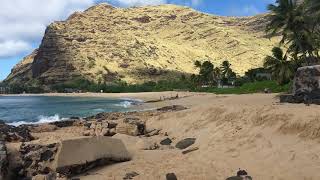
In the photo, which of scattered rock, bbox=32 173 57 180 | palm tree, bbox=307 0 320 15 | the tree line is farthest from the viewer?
the tree line

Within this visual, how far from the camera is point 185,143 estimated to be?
1752 centimetres

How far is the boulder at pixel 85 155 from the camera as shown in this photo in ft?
46.5

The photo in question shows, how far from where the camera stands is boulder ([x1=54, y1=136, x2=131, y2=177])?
1418 centimetres

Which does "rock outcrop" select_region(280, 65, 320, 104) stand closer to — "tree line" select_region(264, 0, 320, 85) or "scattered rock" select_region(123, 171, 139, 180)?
"scattered rock" select_region(123, 171, 139, 180)

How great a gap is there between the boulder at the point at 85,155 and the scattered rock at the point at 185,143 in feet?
8.19

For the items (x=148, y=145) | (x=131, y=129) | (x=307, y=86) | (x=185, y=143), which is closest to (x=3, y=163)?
(x=148, y=145)

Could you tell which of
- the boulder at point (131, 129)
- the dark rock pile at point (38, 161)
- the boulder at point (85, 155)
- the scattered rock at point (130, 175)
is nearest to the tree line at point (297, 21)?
the boulder at point (131, 129)

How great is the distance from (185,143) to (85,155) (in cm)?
438

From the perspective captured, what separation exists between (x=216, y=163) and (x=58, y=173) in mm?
4699

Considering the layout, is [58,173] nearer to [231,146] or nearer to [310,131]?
[231,146]

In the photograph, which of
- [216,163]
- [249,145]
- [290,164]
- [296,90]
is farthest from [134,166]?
[296,90]

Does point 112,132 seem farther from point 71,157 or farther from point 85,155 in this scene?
point 71,157

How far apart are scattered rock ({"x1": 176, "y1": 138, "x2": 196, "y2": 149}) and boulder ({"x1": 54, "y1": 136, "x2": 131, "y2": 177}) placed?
2497 millimetres

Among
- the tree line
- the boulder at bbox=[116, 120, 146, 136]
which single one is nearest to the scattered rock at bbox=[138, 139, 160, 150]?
the boulder at bbox=[116, 120, 146, 136]
